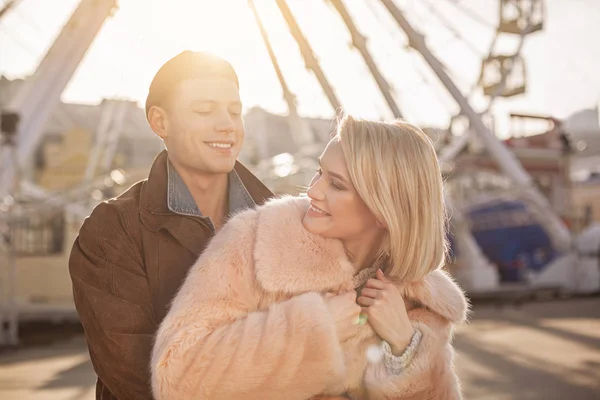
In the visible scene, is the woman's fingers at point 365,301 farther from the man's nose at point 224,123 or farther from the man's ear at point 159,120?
the man's ear at point 159,120

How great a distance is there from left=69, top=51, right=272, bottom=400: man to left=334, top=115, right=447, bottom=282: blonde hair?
46 cm

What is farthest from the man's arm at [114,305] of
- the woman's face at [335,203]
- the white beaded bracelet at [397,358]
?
the white beaded bracelet at [397,358]

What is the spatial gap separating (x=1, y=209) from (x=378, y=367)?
11.2 meters

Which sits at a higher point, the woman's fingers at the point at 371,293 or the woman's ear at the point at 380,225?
the woman's ear at the point at 380,225

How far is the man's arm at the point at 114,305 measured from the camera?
2.06 meters

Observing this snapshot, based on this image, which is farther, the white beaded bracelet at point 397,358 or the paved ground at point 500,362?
the paved ground at point 500,362

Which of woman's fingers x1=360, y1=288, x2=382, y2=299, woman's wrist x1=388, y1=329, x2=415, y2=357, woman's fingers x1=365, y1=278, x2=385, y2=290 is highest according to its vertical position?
woman's fingers x1=365, y1=278, x2=385, y2=290

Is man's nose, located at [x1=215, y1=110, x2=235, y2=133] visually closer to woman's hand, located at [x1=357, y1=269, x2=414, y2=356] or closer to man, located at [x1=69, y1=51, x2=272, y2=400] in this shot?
man, located at [x1=69, y1=51, x2=272, y2=400]

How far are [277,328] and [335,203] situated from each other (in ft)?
1.24

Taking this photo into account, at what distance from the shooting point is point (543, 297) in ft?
59.7

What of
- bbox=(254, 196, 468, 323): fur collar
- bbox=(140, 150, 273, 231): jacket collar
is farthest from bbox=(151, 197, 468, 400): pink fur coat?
bbox=(140, 150, 273, 231): jacket collar

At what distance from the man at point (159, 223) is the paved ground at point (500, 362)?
511 cm

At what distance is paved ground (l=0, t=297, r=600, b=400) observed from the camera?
7.28 meters

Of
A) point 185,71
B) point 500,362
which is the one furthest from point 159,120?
point 500,362
